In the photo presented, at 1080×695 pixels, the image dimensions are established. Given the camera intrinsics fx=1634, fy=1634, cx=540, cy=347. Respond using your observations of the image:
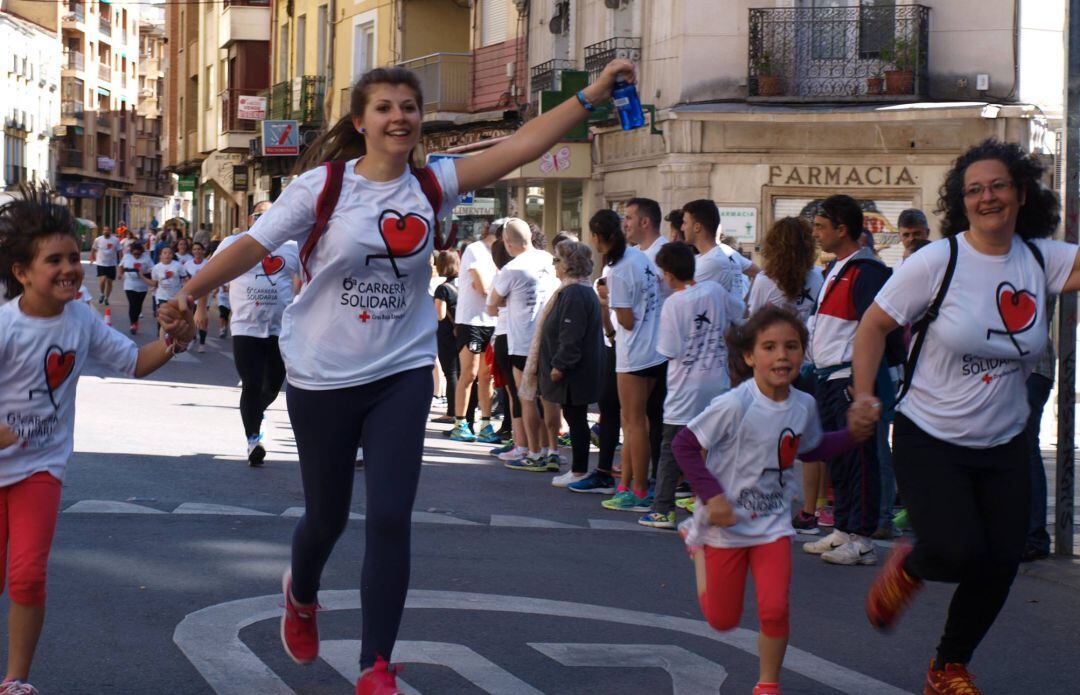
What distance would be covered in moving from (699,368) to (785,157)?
53.5ft

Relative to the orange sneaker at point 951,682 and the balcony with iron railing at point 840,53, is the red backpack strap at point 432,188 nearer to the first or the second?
the orange sneaker at point 951,682

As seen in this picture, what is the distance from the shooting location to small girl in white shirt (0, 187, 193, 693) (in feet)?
16.1

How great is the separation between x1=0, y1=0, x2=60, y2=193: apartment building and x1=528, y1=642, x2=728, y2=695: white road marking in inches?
3461

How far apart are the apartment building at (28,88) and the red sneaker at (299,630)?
88.1 metres

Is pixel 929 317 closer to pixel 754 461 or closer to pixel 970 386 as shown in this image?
pixel 970 386

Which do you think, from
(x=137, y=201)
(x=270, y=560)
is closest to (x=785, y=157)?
(x=270, y=560)

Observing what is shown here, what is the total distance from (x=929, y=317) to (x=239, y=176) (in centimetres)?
4752

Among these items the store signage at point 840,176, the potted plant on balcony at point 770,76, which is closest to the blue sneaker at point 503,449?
the store signage at point 840,176

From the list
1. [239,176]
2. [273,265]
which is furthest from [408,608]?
[239,176]

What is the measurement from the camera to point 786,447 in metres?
5.39

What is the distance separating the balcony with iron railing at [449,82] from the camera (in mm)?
34062

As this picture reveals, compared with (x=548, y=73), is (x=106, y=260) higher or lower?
lower

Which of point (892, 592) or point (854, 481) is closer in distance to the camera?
point (892, 592)

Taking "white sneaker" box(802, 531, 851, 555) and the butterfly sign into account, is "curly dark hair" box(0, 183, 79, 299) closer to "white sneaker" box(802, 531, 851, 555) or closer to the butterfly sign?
"white sneaker" box(802, 531, 851, 555)
